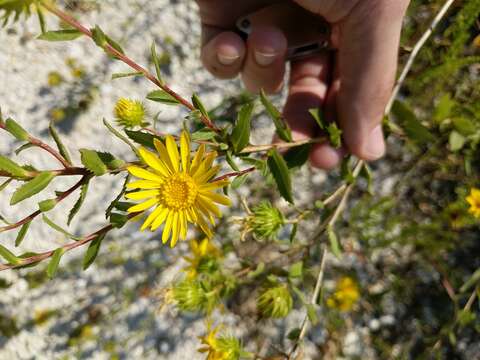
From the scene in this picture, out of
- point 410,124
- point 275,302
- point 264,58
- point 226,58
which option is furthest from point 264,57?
point 275,302

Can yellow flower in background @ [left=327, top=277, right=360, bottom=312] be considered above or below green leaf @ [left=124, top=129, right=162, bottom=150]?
below

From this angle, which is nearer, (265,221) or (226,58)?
(265,221)

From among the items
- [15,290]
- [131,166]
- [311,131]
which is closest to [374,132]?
[311,131]

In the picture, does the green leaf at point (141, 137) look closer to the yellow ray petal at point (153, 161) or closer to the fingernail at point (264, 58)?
the yellow ray petal at point (153, 161)

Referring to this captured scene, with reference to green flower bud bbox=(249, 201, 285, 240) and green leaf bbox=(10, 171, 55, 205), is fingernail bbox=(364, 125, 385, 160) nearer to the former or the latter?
green flower bud bbox=(249, 201, 285, 240)

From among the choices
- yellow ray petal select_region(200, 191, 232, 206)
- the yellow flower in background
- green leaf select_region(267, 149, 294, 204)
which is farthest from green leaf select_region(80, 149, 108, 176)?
the yellow flower in background

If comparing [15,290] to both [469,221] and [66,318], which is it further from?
[469,221]

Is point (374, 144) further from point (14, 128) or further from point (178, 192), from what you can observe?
point (14, 128)
